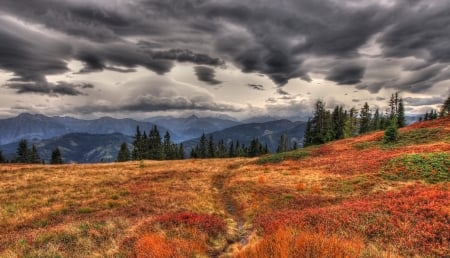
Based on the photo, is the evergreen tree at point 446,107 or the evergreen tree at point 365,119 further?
the evergreen tree at point 365,119

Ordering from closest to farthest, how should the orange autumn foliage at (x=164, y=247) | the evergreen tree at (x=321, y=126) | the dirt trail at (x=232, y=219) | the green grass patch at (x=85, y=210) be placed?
the orange autumn foliage at (x=164, y=247) < the dirt trail at (x=232, y=219) < the green grass patch at (x=85, y=210) < the evergreen tree at (x=321, y=126)

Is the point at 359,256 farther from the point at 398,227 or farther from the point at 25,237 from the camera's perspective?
the point at 25,237

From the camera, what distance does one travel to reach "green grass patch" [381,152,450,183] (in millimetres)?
18444

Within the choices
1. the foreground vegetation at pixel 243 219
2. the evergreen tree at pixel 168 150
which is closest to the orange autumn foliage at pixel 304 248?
the foreground vegetation at pixel 243 219

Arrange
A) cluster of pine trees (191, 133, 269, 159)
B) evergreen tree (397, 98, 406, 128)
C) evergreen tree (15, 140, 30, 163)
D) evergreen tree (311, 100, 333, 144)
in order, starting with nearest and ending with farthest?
1. evergreen tree (311, 100, 333, 144)
2. evergreen tree (397, 98, 406, 128)
3. evergreen tree (15, 140, 30, 163)
4. cluster of pine trees (191, 133, 269, 159)

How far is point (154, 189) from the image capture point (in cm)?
2117

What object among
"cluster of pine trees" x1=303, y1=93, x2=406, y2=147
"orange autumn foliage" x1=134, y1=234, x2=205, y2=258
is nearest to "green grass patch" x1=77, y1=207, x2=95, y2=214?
"orange autumn foliage" x1=134, y1=234, x2=205, y2=258

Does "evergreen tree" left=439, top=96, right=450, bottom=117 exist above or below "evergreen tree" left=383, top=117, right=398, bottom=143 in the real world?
above

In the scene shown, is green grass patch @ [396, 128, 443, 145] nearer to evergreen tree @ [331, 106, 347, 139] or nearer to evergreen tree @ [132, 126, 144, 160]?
evergreen tree @ [331, 106, 347, 139]

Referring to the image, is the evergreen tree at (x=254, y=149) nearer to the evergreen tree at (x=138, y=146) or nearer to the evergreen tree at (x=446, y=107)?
the evergreen tree at (x=138, y=146)

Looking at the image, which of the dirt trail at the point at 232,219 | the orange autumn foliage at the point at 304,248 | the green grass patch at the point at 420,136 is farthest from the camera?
the green grass patch at the point at 420,136

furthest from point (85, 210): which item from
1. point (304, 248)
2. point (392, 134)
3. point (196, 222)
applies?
point (392, 134)

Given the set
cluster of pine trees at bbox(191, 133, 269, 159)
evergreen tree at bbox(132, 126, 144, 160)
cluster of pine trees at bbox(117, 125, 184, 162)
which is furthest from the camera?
cluster of pine trees at bbox(191, 133, 269, 159)

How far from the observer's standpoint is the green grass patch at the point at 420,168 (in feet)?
60.5
